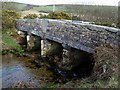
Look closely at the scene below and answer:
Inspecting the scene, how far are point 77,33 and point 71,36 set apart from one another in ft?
2.15

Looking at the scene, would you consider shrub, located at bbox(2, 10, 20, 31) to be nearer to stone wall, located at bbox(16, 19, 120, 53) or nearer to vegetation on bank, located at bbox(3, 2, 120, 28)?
stone wall, located at bbox(16, 19, 120, 53)

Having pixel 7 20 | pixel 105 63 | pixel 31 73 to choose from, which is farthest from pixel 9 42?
pixel 105 63

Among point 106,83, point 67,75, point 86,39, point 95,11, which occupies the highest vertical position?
point 95,11

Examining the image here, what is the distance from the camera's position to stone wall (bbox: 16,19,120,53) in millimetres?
13320

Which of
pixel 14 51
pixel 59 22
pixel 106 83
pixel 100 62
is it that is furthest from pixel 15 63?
pixel 106 83

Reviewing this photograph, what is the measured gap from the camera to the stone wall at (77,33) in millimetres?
13320

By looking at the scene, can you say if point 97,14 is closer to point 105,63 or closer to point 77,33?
point 77,33

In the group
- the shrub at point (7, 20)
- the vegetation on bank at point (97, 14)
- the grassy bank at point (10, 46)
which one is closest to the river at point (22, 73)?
the grassy bank at point (10, 46)

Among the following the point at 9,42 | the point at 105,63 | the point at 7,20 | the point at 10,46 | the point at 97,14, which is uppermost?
the point at 97,14

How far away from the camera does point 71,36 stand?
53.4ft

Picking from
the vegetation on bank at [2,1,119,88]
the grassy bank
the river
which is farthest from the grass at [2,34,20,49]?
the vegetation on bank at [2,1,119,88]

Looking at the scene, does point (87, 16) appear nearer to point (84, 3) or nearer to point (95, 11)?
point (95, 11)

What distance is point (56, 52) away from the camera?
66.1ft

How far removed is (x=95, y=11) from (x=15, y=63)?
1066 cm
